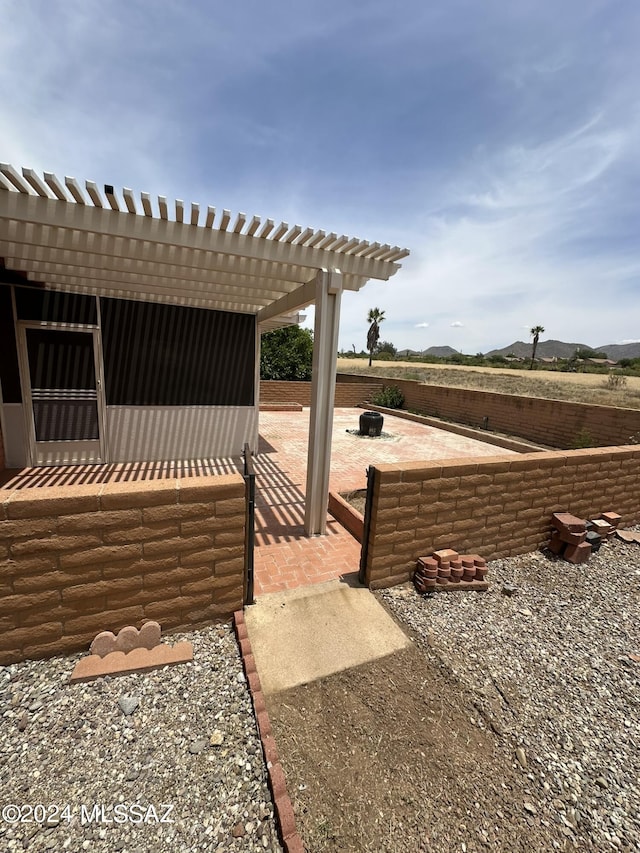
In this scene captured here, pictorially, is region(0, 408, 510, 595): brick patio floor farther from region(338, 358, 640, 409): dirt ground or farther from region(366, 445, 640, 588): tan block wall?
region(338, 358, 640, 409): dirt ground

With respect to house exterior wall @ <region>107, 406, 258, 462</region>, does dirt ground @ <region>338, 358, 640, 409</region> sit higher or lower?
higher

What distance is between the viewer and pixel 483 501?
4.00 metres

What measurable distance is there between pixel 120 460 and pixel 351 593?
5.71 m

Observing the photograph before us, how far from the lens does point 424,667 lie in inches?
109

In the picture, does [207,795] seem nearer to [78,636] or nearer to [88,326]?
[78,636]

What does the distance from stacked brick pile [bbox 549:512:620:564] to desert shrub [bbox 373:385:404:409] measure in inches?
500

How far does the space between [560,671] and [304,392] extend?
1468 centimetres

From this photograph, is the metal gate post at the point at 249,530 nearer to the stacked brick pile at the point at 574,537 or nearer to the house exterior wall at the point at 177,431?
the stacked brick pile at the point at 574,537

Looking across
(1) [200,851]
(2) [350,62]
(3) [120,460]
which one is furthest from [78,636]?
(2) [350,62]

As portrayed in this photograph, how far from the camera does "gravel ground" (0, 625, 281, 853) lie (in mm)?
1701

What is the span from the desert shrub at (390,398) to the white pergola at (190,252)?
492 inches

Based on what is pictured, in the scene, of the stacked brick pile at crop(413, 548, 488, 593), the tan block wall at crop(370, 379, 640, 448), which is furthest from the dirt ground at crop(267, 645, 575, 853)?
the tan block wall at crop(370, 379, 640, 448)

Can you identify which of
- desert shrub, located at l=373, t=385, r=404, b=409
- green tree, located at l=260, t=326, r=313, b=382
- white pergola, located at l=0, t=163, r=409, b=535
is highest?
white pergola, located at l=0, t=163, r=409, b=535

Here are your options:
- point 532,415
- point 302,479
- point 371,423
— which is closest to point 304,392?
point 371,423
